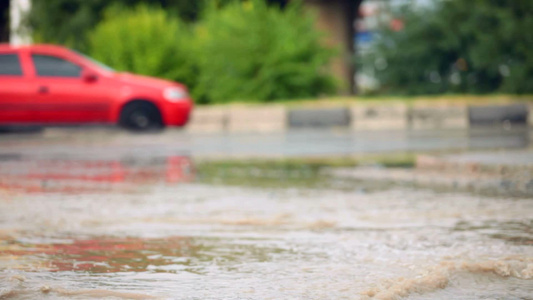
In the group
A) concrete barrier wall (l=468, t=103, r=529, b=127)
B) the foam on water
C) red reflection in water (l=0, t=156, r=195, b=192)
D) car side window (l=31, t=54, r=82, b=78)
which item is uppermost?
car side window (l=31, t=54, r=82, b=78)

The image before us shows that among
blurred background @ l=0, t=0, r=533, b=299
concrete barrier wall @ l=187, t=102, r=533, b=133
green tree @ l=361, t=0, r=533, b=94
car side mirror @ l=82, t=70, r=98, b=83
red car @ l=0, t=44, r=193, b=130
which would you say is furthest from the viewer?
green tree @ l=361, t=0, r=533, b=94

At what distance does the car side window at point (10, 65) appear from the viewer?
1725 centimetres

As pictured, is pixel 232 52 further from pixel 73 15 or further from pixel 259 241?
pixel 259 241

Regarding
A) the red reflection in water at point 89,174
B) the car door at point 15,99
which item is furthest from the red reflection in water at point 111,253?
the car door at point 15,99

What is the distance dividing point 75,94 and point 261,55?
14.5ft

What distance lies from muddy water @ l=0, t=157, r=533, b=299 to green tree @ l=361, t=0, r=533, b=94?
11.8m

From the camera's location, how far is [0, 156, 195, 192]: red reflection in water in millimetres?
8938

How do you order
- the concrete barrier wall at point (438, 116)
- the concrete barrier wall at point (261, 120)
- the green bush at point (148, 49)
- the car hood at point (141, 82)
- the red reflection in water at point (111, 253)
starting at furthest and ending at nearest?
the green bush at point (148, 49)
the concrete barrier wall at point (261, 120)
the concrete barrier wall at point (438, 116)
the car hood at point (141, 82)
the red reflection in water at point (111, 253)

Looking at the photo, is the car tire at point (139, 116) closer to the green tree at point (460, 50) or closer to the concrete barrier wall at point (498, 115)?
the concrete barrier wall at point (498, 115)

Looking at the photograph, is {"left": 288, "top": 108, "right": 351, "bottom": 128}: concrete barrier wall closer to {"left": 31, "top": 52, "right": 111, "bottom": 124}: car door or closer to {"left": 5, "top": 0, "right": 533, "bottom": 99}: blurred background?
{"left": 5, "top": 0, "right": 533, "bottom": 99}: blurred background

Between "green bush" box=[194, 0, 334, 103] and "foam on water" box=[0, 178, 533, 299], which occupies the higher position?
"green bush" box=[194, 0, 334, 103]

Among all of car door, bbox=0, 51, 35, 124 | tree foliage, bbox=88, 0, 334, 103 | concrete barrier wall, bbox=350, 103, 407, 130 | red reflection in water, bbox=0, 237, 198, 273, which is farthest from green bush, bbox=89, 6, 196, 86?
red reflection in water, bbox=0, 237, 198, 273

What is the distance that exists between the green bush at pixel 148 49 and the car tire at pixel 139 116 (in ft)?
13.4

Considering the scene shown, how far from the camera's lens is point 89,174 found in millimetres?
10086
